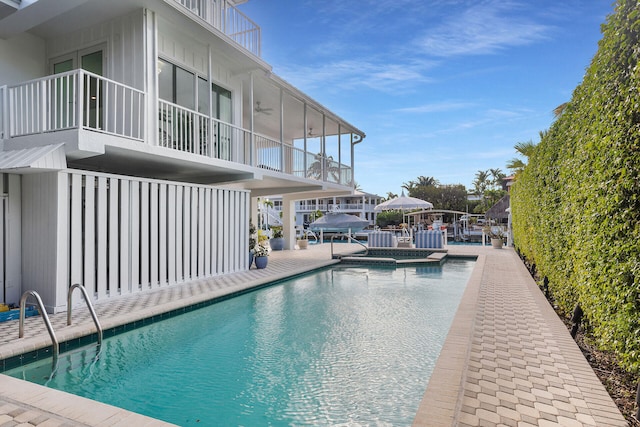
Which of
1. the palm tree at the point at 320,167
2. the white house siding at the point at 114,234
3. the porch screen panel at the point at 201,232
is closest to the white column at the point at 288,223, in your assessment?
the palm tree at the point at 320,167

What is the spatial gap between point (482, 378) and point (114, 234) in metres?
7.20

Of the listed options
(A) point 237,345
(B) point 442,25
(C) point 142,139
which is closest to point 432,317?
(A) point 237,345

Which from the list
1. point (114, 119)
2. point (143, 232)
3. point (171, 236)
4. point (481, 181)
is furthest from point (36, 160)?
point (481, 181)

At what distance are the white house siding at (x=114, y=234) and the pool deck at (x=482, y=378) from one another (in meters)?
0.78

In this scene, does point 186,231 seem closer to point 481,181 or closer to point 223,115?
point 223,115

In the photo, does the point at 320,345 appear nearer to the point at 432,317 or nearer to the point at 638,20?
the point at 432,317

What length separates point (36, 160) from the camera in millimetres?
6043

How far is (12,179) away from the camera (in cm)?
708

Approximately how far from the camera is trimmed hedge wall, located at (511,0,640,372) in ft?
9.63

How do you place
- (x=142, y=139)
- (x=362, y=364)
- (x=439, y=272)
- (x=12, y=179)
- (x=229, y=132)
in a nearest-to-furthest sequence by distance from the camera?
(x=362, y=364), (x=12, y=179), (x=142, y=139), (x=229, y=132), (x=439, y=272)

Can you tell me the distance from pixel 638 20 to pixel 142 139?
783 cm

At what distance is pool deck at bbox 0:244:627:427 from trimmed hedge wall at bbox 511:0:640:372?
544 mm

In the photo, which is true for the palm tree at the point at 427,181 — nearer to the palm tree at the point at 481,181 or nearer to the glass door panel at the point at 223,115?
the palm tree at the point at 481,181

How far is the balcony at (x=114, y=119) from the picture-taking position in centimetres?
706
